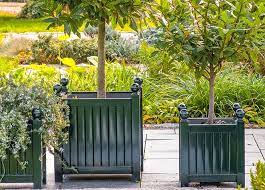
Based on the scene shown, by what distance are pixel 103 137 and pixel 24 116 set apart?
27.5 inches

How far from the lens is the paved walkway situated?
605cm

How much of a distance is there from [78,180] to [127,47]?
24.1 ft

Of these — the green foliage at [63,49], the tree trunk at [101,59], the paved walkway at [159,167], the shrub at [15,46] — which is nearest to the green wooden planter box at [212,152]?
the paved walkway at [159,167]

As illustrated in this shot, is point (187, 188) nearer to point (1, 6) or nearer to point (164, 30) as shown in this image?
point (164, 30)

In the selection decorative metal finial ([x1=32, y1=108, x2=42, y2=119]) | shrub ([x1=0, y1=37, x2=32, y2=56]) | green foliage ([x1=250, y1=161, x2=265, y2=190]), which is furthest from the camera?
shrub ([x1=0, y1=37, x2=32, y2=56])

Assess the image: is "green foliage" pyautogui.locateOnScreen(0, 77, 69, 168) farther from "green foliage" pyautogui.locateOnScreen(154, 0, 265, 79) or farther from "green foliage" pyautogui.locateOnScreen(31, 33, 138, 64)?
"green foliage" pyautogui.locateOnScreen(31, 33, 138, 64)

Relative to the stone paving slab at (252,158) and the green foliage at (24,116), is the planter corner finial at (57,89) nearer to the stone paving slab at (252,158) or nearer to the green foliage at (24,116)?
the green foliage at (24,116)

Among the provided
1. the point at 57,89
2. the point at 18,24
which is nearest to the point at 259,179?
the point at 57,89

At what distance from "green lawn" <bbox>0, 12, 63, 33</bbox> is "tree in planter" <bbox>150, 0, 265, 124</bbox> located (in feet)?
52.5

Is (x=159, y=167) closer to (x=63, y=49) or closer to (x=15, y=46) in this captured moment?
(x=63, y=49)

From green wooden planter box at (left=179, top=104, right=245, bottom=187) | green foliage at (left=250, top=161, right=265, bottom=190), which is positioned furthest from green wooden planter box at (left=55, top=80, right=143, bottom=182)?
green foliage at (left=250, top=161, right=265, bottom=190)

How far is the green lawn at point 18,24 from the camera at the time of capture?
2323cm

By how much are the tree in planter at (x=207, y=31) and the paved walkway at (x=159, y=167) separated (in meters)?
1.03

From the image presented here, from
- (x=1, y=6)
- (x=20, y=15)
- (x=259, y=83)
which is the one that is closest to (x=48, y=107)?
(x=259, y=83)
